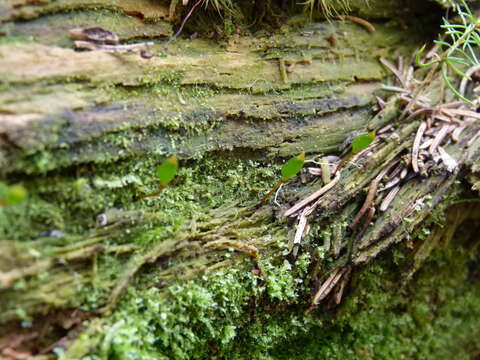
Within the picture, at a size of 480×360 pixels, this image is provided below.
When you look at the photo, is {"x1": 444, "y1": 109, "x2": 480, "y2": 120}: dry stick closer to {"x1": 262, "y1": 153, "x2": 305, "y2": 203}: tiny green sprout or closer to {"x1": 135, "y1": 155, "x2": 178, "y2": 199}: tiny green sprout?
{"x1": 262, "y1": 153, "x2": 305, "y2": 203}: tiny green sprout

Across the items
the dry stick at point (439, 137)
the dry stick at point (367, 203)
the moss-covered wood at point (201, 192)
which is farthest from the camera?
the dry stick at point (439, 137)

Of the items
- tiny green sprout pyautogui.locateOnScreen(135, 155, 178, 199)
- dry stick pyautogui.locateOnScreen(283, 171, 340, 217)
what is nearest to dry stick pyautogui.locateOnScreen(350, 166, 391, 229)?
dry stick pyautogui.locateOnScreen(283, 171, 340, 217)

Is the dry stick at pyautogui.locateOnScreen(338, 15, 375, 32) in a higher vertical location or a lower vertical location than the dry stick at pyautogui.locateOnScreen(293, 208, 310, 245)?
higher

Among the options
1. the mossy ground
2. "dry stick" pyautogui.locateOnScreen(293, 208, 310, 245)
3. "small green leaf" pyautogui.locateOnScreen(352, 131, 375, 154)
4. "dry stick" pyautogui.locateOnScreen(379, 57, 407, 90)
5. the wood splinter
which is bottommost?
the mossy ground

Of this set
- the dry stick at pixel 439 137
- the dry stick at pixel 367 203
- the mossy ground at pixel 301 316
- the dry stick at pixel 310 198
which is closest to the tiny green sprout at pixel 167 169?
the mossy ground at pixel 301 316

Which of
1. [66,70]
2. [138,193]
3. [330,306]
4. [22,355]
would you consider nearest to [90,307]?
[22,355]

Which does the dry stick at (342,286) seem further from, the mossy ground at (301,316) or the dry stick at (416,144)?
the dry stick at (416,144)
